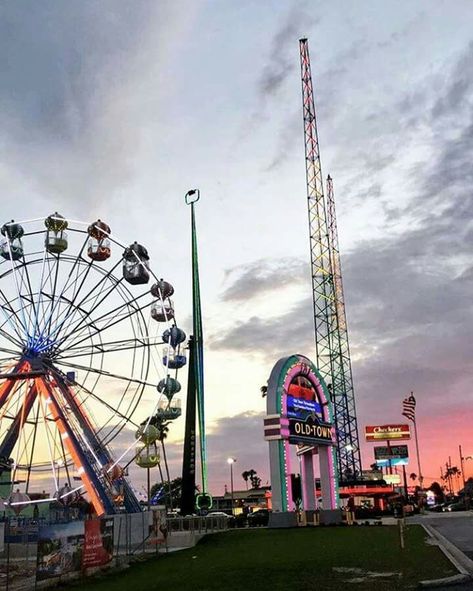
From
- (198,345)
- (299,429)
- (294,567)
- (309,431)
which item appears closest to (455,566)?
(294,567)

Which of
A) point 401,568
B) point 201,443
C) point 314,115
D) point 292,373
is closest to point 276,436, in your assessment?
point 292,373

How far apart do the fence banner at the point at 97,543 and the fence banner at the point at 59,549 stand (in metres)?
0.30

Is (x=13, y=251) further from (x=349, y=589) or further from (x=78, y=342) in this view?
(x=349, y=589)

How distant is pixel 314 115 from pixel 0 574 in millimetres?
75968

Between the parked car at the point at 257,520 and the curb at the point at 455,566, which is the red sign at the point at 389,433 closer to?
the parked car at the point at 257,520

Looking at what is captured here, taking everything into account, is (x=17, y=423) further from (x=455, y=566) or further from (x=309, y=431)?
(x=455, y=566)

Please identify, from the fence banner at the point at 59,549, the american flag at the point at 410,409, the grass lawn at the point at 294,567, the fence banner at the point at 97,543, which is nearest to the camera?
the grass lawn at the point at 294,567

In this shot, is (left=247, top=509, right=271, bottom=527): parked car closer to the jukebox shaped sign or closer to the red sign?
the jukebox shaped sign

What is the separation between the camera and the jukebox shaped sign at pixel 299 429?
38875mm

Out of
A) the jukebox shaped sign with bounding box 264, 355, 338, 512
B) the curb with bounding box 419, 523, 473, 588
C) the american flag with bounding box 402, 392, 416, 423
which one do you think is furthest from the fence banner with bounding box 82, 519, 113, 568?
the american flag with bounding box 402, 392, 416, 423

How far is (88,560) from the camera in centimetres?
2017

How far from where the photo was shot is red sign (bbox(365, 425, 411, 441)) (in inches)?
3541

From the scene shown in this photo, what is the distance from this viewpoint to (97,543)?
2084cm

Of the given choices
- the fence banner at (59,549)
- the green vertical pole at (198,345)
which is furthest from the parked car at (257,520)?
the fence banner at (59,549)
